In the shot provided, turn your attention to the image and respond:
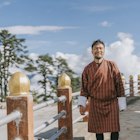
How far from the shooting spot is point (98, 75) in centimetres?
594

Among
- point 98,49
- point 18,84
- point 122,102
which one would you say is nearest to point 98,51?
point 98,49

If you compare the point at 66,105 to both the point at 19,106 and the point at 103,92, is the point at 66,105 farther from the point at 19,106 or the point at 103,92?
the point at 19,106

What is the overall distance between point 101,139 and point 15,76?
2621 millimetres

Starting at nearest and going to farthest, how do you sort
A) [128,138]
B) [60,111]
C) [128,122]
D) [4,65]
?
[60,111]
[128,138]
[128,122]
[4,65]

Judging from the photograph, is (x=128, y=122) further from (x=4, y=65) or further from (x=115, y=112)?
(x=4, y=65)

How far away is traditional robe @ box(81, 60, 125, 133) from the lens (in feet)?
19.5

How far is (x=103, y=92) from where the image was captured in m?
5.93

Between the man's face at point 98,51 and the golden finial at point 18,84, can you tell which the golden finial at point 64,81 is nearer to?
the man's face at point 98,51

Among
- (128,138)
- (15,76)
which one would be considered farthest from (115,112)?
(15,76)

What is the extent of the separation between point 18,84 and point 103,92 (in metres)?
2.24

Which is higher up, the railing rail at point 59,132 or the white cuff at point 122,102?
the white cuff at point 122,102

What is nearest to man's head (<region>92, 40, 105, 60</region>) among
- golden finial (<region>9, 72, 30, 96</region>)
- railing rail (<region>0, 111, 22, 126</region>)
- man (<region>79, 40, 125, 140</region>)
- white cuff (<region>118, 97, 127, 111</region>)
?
man (<region>79, 40, 125, 140</region>)

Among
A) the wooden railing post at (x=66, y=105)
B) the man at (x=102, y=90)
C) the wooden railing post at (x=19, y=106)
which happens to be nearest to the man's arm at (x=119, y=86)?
the man at (x=102, y=90)

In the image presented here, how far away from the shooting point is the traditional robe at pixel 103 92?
5.93m
